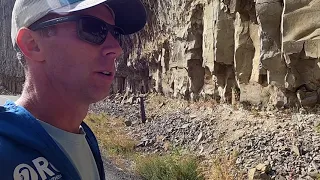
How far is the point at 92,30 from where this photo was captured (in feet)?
4.71

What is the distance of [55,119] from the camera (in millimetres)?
Answer: 1435

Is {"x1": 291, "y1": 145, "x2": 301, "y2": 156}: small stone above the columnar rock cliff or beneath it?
beneath

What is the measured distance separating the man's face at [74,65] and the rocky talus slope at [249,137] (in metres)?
5.47

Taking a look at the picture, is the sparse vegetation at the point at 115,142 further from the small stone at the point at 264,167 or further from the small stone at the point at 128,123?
the small stone at the point at 264,167

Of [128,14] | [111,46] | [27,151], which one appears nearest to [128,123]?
[128,14]

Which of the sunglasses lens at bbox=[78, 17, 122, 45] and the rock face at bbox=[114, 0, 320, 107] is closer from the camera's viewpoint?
the sunglasses lens at bbox=[78, 17, 122, 45]

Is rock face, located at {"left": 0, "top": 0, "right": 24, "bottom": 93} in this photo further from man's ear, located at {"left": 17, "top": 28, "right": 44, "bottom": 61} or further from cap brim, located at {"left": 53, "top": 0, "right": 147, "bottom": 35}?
man's ear, located at {"left": 17, "top": 28, "right": 44, "bottom": 61}

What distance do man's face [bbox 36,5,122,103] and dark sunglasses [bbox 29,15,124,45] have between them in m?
0.02

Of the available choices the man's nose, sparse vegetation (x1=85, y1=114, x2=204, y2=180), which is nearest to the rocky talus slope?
sparse vegetation (x1=85, y1=114, x2=204, y2=180)

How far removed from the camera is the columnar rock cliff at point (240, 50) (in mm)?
8047

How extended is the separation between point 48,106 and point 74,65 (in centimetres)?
18

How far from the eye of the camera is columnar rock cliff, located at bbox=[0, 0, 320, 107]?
8047 millimetres

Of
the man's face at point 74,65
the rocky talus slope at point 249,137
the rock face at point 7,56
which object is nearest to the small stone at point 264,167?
the rocky talus slope at point 249,137

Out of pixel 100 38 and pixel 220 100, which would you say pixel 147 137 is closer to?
pixel 220 100
